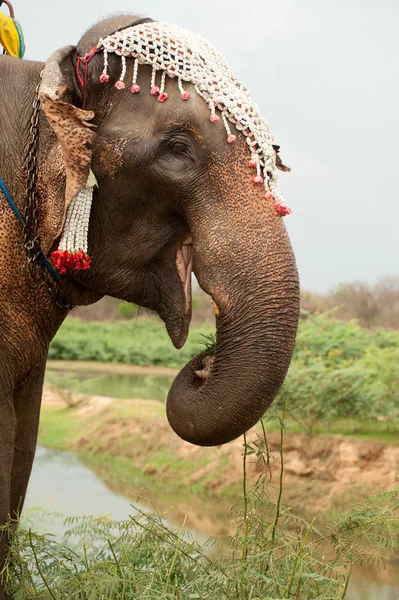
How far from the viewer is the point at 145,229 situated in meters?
2.01

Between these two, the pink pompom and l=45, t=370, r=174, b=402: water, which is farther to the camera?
l=45, t=370, r=174, b=402: water

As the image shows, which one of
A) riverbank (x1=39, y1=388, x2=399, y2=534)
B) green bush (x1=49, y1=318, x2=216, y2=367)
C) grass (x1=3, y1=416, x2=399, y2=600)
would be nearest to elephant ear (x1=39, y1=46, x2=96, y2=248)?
grass (x1=3, y1=416, x2=399, y2=600)

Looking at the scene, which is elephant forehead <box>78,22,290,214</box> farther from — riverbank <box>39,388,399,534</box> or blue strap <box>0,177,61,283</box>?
riverbank <box>39,388,399,534</box>

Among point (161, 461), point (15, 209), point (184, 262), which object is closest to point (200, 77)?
point (184, 262)

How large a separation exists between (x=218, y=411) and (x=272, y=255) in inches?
14.3

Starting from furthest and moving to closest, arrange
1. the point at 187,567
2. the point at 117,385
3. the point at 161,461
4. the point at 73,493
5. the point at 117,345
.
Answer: the point at 117,345 → the point at 117,385 → the point at 161,461 → the point at 73,493 → the point at 187,567

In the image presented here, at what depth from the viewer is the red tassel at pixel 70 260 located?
1926 mm

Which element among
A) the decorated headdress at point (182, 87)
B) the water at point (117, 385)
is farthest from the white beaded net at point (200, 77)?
the water at point (117, 385)

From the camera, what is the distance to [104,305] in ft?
88.7

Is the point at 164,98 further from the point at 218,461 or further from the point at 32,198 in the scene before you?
the point at 218,461

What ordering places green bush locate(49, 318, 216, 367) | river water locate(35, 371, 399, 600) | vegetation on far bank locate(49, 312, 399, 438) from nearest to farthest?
1. river water locate(35, 371, 399, 600)
2. vegetation on far bank locate(49, 312, 399, 438)
3. green bush locate(49, 318, 216, 367)

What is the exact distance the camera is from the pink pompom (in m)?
1.91

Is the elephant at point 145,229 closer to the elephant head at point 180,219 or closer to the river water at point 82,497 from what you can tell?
the elephant head at point 180,219

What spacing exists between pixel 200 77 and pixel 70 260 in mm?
523
